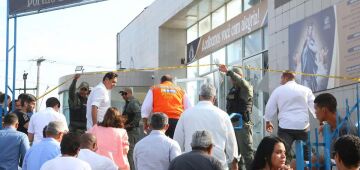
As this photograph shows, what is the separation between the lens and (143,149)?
7.18m

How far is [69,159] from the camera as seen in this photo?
5906mm

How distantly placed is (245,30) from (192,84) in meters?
4.91

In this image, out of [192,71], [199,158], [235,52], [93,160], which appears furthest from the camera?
[192,71]

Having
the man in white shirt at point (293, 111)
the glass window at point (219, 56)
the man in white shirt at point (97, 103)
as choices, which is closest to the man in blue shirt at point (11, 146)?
the man in white shirt at point (97, 103)

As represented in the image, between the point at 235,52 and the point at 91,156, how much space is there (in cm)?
1349

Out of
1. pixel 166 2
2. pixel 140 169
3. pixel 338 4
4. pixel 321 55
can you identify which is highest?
pixel 166 2

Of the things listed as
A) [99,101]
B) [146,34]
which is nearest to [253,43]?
[99,101]

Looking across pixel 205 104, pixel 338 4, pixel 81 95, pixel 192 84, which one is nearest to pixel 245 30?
pixel 192 84

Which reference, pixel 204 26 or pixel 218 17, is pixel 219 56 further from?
pixel 204 26

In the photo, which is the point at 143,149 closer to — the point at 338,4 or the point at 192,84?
the point at 338,4

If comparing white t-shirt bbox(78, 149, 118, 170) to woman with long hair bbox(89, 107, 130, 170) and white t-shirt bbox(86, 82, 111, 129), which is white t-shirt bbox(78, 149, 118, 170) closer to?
woman with long hair bbox(89, 107, 130, 170)

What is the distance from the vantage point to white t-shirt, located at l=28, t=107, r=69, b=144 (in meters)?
8.80

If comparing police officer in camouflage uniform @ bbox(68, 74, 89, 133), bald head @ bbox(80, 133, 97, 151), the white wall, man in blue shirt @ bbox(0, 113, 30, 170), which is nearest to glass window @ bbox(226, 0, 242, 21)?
the white wall

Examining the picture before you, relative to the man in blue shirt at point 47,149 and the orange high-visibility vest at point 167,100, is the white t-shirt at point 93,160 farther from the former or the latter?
the orange high-visibility vest at point 167,100
